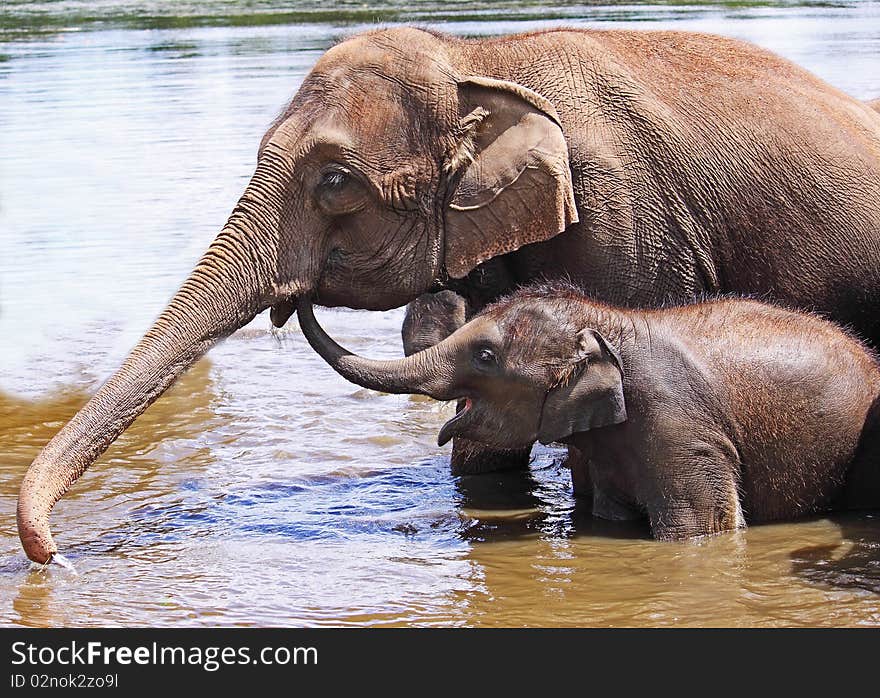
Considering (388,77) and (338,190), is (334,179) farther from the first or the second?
(388,77)

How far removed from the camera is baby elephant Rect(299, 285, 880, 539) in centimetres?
791

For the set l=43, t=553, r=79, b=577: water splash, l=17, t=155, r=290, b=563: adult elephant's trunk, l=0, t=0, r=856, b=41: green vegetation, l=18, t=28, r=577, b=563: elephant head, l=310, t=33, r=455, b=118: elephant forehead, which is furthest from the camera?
l=0, t=0, r=856, b=41: green vegetation

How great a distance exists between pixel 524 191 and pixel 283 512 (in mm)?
2137

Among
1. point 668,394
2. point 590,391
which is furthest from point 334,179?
point 668,394

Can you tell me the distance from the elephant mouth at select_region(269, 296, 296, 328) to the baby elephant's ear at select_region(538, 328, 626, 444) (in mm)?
1288

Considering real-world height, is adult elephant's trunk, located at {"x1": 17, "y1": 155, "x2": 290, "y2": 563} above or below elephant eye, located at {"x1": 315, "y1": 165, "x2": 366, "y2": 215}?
below

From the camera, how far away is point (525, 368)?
7906 millimetres

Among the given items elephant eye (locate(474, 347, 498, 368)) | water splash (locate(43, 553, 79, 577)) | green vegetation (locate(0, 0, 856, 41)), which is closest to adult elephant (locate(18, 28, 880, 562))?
water splash (locate(43, 553, 79, 577))

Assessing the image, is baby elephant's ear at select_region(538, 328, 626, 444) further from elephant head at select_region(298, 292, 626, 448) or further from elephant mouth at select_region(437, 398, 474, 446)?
elephant mouth at select_region(437, 398, 474, 446)

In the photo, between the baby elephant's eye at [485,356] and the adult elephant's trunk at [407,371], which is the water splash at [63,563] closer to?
the adult elephant's trunk at [407,371]

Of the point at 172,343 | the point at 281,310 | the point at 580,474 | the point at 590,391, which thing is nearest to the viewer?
the point at 172,343

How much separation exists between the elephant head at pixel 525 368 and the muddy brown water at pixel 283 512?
0.67 m

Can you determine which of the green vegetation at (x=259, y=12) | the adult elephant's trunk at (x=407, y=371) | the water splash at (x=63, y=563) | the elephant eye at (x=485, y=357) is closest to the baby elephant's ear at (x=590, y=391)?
the elephant eye at (x=485, y=357)
